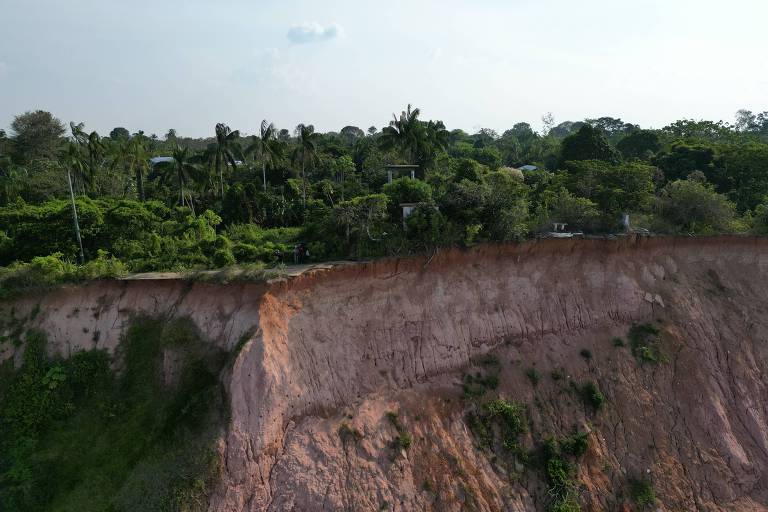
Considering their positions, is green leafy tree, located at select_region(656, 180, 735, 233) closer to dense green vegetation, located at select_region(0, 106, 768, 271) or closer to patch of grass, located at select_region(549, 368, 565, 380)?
dense green vegetation, located at select_region(0, 106, 768, 271)

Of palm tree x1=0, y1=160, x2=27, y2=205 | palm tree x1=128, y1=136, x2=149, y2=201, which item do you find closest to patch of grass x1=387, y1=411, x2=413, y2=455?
palm tree x1=128, y1=136, x2=149, y2=201

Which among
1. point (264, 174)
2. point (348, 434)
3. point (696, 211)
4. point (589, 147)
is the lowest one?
point (348, 434)

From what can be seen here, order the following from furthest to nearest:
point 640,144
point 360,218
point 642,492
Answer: point 640,144, point 360,218, point 642,492

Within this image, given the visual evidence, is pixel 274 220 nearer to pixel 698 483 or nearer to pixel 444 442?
pixel 444 442

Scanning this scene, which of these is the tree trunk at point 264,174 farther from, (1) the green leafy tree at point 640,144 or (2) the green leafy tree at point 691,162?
(1) the green leafy tree at point 640,144

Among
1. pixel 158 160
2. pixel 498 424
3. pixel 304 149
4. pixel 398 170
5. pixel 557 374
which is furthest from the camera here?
pixel 158 160

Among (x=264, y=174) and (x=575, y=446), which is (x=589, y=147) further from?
(x=575, y=446)

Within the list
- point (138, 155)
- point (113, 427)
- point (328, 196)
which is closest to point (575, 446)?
point (113, 427)
